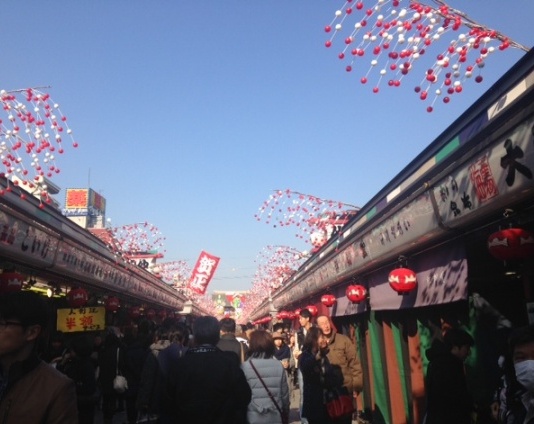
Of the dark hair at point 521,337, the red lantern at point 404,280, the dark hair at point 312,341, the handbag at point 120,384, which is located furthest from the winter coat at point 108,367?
the dark hair at point 521,337

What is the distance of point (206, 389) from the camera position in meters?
3.96

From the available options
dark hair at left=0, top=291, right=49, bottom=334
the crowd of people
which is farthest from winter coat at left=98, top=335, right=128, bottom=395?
dark hair at left=0, top=291, right=49, bottom=334

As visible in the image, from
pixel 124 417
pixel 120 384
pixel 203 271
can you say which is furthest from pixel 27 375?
pixel 203 271

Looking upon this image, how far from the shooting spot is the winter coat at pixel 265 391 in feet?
16.3

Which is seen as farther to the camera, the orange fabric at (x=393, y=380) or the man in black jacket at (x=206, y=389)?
the orange fabric at (x=393, y=380)

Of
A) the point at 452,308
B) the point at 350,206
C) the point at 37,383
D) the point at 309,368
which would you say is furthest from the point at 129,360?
the point at 350,206

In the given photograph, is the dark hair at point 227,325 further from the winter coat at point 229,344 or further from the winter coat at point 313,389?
the winter coat at point 313,389

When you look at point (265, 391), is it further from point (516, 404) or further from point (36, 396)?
point (36, 396)

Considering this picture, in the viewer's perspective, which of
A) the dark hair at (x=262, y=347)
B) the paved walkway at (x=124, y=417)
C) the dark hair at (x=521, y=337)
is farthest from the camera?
the paved walkway at (x=124, y=417)

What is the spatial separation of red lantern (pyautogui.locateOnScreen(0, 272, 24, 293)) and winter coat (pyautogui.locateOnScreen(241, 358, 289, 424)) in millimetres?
4241

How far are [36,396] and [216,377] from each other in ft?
6.17

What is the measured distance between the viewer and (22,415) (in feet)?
7.52

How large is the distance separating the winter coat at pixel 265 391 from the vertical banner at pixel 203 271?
91.1ft

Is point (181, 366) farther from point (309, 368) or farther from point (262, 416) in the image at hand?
point (309, 368)
